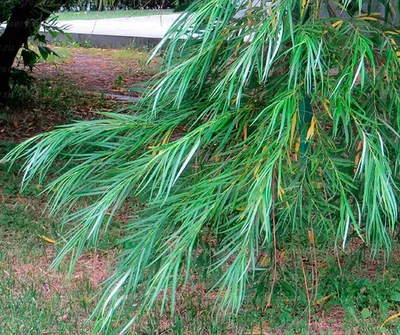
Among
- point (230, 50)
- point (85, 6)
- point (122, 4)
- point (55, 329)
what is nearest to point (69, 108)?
point (85, 6)

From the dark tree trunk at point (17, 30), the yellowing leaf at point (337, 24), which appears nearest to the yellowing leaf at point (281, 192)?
the yellowing leaf at point (337, 24)

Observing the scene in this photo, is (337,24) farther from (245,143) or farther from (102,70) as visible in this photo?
(102,70)

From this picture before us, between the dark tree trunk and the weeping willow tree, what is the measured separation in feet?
11.8

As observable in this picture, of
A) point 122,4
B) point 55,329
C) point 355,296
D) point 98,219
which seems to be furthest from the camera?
point 122,4

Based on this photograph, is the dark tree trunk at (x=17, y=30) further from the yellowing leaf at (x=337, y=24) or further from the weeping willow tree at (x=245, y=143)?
the yellowing leaf at (x=337, y=24)

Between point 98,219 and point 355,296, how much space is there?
1684 mm

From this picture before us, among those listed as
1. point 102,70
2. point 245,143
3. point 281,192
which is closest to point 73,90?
point 102,70

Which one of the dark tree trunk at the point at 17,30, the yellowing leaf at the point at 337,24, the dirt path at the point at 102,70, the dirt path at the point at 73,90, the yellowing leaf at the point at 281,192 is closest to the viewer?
the yellowing leaf at the point at 281,192

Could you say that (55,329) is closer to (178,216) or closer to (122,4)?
(178,216)

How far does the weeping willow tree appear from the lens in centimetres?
260

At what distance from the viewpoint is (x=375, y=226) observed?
111 inches

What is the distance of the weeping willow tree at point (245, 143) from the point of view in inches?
102

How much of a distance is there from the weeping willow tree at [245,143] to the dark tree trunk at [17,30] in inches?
142

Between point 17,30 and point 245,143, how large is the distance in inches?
198
